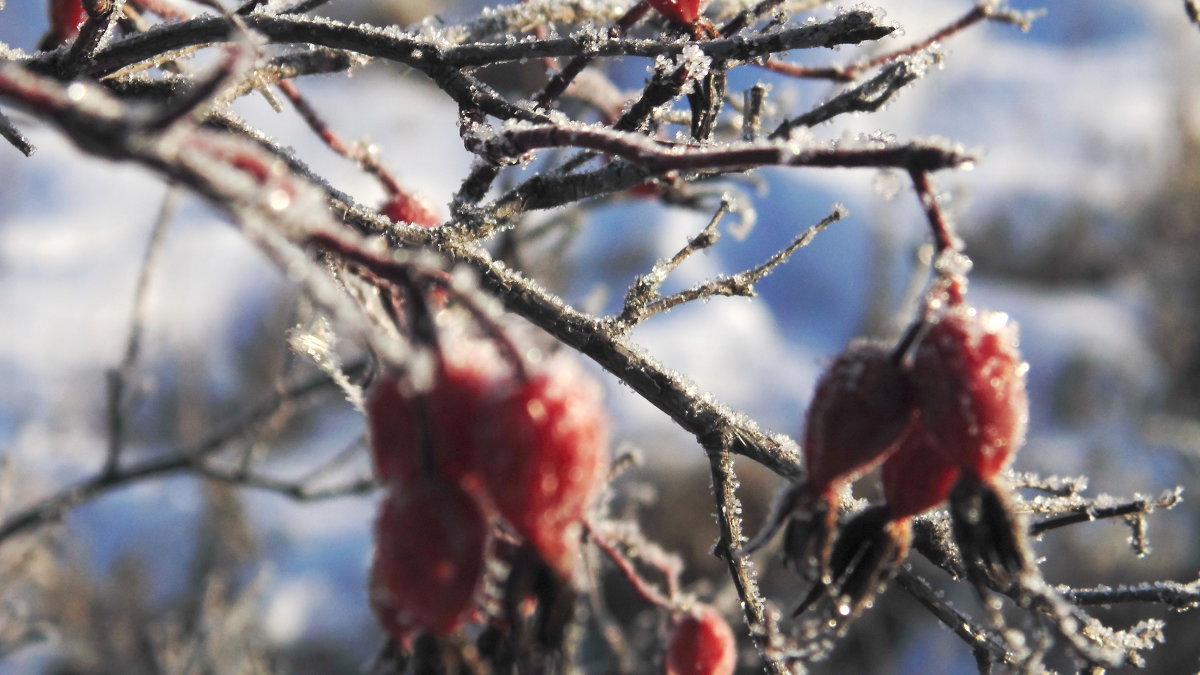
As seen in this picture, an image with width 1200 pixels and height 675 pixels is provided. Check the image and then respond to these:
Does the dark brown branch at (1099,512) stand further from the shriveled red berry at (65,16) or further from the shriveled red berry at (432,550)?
the shriveled red berry at (65,16)

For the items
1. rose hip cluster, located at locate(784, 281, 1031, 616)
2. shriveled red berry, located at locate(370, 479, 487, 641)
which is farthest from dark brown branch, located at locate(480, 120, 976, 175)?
shriveled red berry, located at locate(370, 479, 487, 641)

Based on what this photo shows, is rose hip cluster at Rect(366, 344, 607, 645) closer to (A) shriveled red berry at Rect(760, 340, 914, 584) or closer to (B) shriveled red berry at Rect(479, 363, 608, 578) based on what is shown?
(B) shriveled red berry at Rect(479, 363, 608, 578)

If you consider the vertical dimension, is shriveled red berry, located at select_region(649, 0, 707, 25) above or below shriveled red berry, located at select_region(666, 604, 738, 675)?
above

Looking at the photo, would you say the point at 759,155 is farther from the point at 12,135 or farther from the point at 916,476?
the point at 12,135

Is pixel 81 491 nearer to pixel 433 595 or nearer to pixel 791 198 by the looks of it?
pixel 433 595

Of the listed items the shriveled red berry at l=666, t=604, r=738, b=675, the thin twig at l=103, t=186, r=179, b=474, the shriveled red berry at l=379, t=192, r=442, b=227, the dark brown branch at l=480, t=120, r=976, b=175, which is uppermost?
the dark brown branch at l=480, t=120, r=976, b=175

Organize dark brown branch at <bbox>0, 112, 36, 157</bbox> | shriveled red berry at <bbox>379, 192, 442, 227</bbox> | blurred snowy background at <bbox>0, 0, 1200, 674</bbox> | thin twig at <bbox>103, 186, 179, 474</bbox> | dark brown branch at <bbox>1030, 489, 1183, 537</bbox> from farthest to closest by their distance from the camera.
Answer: blurred snowy background at <bbox>0, 0, 1200, 674</bbox> → thin twig at <bbox>103, 186, 179, 474</bbox> → shriveled red berry at <bbox>379, 192, 442, 227</bbox> → dark brown branch at <bbox>0, 112, 36, 157</bbox> → dark brown branch at <bbox>1030, 489, 1183, 537</bbox>

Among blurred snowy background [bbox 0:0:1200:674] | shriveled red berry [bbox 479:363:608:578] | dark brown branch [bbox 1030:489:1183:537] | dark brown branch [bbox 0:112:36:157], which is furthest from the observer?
blurred snowy background [bbox 0:0:1200:674]

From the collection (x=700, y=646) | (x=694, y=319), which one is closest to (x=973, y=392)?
(x=700, y=646)
